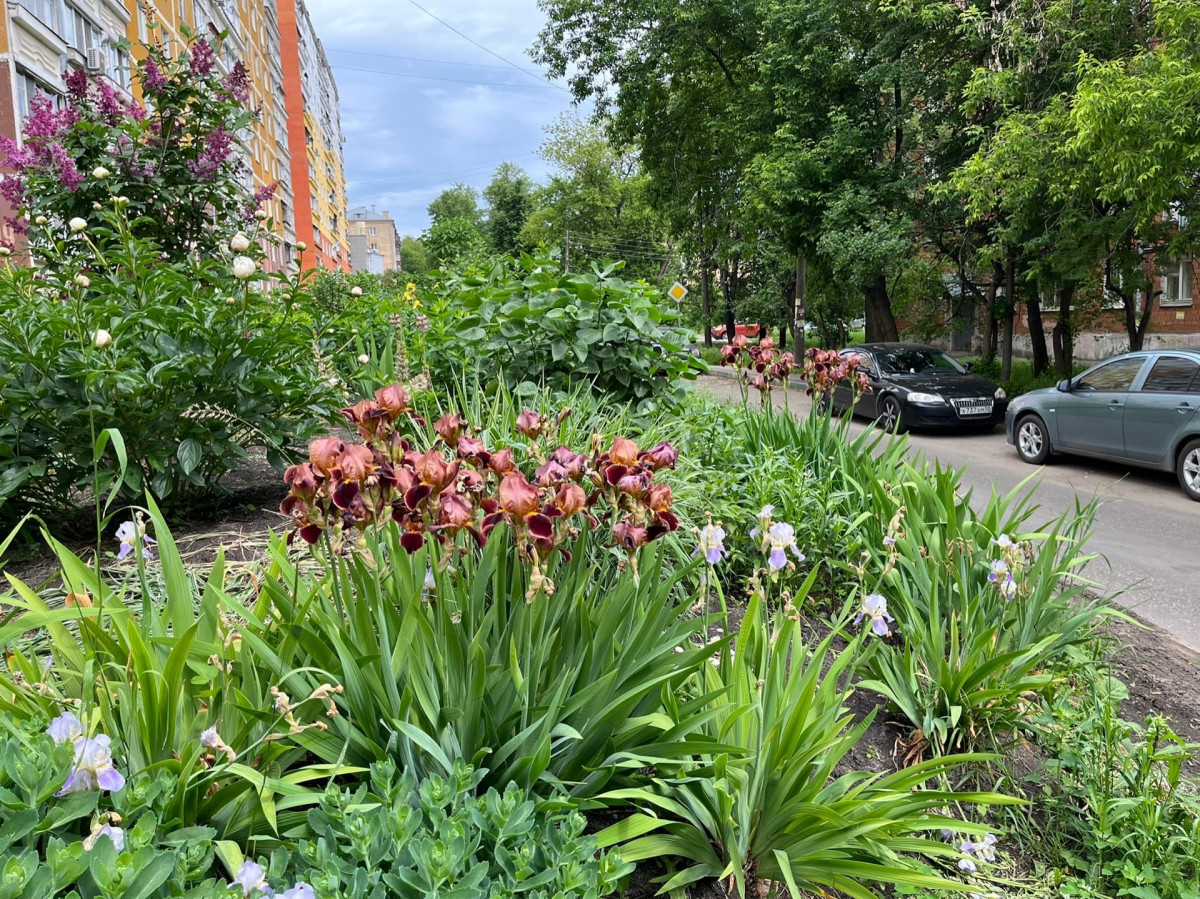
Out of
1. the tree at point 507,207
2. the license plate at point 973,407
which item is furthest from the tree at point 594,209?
the license plate at point 973,407

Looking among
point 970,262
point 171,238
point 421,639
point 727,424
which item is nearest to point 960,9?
point 970,262

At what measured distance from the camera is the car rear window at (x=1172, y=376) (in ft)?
27.0

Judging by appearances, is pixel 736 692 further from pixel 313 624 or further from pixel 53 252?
pixel 53 252

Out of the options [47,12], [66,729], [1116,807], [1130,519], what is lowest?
[1130,519]

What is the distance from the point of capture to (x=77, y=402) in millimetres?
3004

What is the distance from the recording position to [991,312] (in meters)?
16.8

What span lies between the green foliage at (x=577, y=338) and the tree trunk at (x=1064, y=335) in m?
13.1

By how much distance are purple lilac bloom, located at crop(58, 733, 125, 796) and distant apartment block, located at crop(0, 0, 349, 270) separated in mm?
3168

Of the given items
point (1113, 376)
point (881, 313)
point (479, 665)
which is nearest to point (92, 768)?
point (479, 665)

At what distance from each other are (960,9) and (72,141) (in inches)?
560

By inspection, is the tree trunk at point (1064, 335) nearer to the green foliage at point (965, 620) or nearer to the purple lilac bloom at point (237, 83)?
the green foliage at point (965, 620)

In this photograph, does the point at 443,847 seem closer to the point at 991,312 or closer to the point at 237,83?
the point at 237,83

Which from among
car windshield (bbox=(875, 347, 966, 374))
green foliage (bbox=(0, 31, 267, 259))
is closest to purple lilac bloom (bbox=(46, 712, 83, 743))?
green foliage (bbox=(0, 31, 267, 259))

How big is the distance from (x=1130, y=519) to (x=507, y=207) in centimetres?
6283
